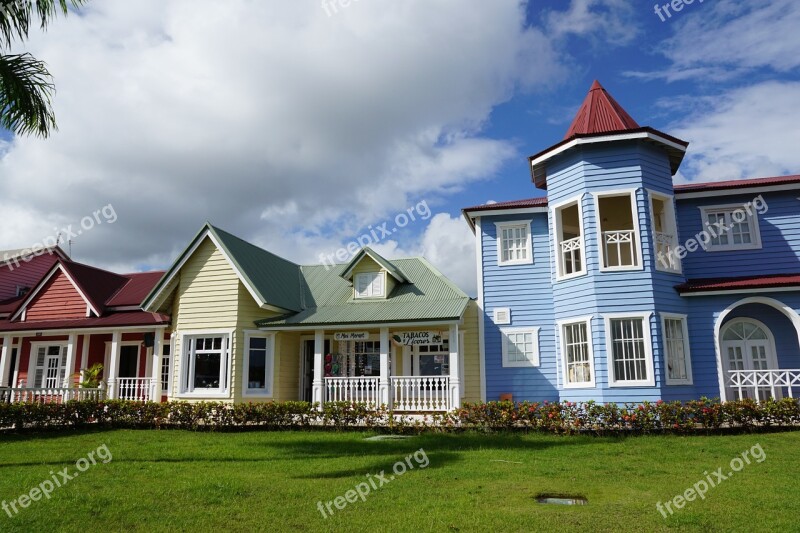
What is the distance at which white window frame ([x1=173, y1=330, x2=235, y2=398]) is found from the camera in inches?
735

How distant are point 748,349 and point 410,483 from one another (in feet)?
41.4

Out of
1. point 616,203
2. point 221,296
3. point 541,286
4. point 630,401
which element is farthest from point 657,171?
point 221,296

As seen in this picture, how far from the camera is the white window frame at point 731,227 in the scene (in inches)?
690

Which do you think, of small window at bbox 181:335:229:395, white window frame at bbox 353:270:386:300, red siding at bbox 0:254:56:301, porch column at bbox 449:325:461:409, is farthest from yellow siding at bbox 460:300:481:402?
red siding at bbox 0:254:56:301

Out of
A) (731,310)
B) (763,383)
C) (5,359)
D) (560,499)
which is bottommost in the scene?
(560,499)

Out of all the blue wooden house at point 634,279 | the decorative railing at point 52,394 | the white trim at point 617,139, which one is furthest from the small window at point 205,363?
the white trim at point 617,139

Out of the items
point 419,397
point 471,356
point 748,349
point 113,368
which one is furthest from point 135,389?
point 748,349

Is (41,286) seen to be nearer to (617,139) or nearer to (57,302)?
(57,302)

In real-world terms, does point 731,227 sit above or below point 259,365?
above

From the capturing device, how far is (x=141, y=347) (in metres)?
22.7

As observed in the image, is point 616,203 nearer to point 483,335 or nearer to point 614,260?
point 614,260

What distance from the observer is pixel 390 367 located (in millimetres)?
19906

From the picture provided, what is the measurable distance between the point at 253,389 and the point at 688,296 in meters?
13.7

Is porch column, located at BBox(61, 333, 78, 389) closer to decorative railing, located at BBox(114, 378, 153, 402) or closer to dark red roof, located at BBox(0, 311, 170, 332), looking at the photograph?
dark red roof, located at BBox(0, 311, 170, 332)
